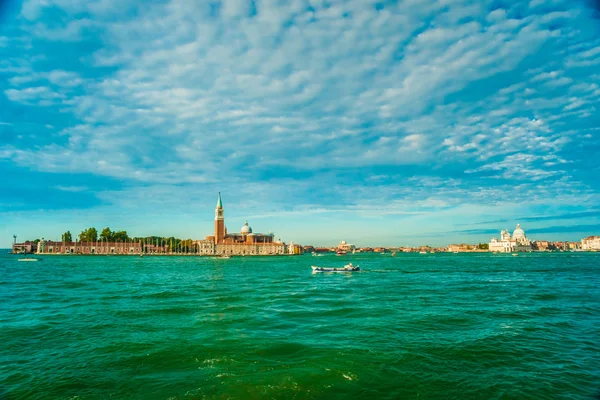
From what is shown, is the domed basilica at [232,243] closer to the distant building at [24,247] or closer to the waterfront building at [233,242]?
the waterfront building at [233,242]

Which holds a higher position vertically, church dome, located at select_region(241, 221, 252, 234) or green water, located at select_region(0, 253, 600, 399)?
church dome, located at select_region(241, 221, 252, 234)

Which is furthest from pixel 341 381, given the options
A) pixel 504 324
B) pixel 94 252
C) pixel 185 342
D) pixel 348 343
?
pixel 94 252

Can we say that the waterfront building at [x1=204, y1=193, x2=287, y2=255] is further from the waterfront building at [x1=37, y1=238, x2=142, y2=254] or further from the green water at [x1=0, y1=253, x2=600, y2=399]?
the green water at [x1=0, y1=253, x2=600, y2=399]

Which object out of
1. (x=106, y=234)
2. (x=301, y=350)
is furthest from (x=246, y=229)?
(x=301, y=350)

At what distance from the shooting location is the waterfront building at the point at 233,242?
169375mm

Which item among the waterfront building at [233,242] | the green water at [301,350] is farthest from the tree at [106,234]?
the green water at [301,350]

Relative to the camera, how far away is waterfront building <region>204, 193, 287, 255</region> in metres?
169

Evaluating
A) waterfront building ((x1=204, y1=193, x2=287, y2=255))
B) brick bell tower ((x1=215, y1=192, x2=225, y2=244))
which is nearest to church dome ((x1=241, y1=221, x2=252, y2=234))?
waterfront building ((x1=204, y1=193, x2=287, y2=255))

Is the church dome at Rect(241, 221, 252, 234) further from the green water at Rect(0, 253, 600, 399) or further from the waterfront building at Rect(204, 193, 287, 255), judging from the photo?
the green water at Rect(0, 253, 600, 399)

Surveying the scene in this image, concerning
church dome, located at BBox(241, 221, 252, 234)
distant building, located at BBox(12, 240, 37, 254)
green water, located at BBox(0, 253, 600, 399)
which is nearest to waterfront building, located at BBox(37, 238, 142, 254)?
distant building, located at BBox(12, 240, 37, 254)

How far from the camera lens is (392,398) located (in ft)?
29.0

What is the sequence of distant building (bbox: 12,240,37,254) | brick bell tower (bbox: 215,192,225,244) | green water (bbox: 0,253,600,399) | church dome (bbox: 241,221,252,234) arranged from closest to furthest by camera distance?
green water (bbox: 0,253,600,399)
distant building (bbox: 12,240,37,254)
brick bell tower (bbox: 215,192,225,244)
church dome (bbox: 241,221,252,234)

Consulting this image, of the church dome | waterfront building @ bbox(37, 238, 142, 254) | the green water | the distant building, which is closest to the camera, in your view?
the green water

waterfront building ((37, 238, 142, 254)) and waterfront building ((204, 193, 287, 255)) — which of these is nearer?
waterfront building ((37, 238, 142, 254))
